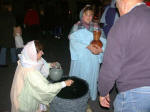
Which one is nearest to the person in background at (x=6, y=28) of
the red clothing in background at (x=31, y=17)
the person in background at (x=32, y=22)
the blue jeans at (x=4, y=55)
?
the blue jeans at (x=4, y=55)

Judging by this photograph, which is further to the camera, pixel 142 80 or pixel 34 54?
pixel 34 54

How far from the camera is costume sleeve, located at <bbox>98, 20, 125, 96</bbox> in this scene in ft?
4.77

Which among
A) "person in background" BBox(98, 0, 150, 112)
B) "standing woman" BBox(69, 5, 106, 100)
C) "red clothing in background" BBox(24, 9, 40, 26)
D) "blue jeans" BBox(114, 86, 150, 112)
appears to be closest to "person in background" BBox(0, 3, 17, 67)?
"standing woman" BBox(69, 5, 106, 100)

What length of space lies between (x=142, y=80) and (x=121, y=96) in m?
0.23

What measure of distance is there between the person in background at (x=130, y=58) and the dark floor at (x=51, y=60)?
169cm

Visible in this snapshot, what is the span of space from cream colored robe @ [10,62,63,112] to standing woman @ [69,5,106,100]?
795 millimetres

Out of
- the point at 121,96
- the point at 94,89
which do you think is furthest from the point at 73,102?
the point at 94,89

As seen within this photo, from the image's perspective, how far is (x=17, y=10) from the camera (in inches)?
367

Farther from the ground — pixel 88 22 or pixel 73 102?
pixel 88 22

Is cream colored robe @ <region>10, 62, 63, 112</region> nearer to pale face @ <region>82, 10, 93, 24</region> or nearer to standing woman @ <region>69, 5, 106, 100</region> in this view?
standing woman @ <region>69, 5, 106, 100</region>

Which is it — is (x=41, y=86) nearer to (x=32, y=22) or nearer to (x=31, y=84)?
(x=31, y=84)

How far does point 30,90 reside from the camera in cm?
217

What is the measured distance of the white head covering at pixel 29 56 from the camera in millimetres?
2088

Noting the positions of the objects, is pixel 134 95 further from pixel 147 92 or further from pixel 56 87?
pixel 56 87
